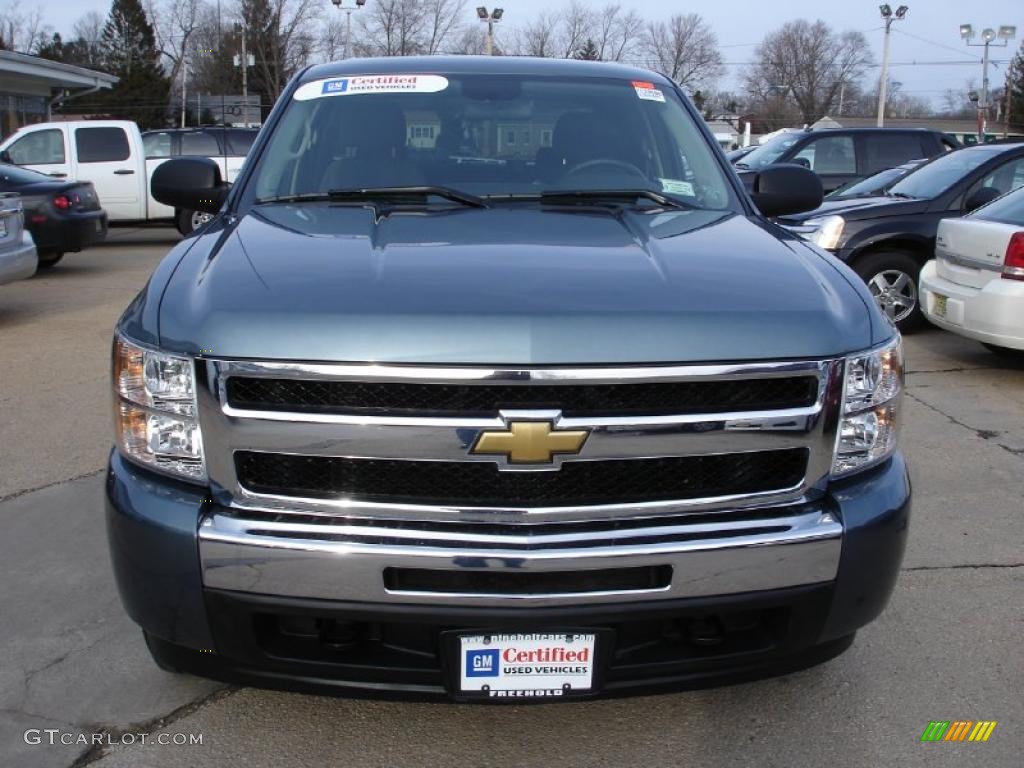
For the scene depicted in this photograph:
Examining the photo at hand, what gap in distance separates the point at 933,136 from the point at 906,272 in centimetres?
609

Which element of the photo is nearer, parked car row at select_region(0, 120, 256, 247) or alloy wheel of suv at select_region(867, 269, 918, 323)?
alloy wheel of suv at select_region(867, 269, 918, 323)

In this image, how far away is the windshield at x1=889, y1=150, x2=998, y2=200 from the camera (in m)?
9.39

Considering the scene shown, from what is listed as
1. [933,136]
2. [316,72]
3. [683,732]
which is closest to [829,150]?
[933,136]

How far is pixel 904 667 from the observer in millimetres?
3246

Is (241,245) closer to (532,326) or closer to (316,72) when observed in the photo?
(532,326)

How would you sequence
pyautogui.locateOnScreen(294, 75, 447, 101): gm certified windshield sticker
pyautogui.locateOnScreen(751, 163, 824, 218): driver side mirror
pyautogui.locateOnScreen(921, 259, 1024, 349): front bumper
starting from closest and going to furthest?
pyautogui.locateOnScreen(294, 75, 447, 101): gm certified windshield sticker < pyautogui.locateOnScreen(751, 163, 824, 218): driver side mirror < pyautogui.locateOnScreen(921, 259, 1024, 349): front bumper

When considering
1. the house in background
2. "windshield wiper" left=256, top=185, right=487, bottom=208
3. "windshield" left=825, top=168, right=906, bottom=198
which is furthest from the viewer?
the house in background

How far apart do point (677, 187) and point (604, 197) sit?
1.11 ft

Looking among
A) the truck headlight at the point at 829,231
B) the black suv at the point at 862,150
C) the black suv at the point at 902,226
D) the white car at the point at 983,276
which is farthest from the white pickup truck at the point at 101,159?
the white car at the point at 983,276

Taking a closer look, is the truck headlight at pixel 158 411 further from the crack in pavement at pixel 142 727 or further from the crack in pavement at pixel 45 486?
the crack in pavement at pixel 45 486

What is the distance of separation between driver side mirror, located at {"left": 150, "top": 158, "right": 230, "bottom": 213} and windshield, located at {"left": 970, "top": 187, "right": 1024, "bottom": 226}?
219 inches

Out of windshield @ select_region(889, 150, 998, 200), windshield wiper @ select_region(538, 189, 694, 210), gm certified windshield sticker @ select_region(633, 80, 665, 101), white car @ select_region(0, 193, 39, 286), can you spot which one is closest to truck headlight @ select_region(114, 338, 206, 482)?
windshield wiper @ select_region(538, 189, 694, 210)

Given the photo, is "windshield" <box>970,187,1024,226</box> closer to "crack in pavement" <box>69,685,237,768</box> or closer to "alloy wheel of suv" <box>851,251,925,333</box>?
"alloy wheel of suv" <box>851,251,925,333</box>

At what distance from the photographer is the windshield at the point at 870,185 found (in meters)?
10.4
